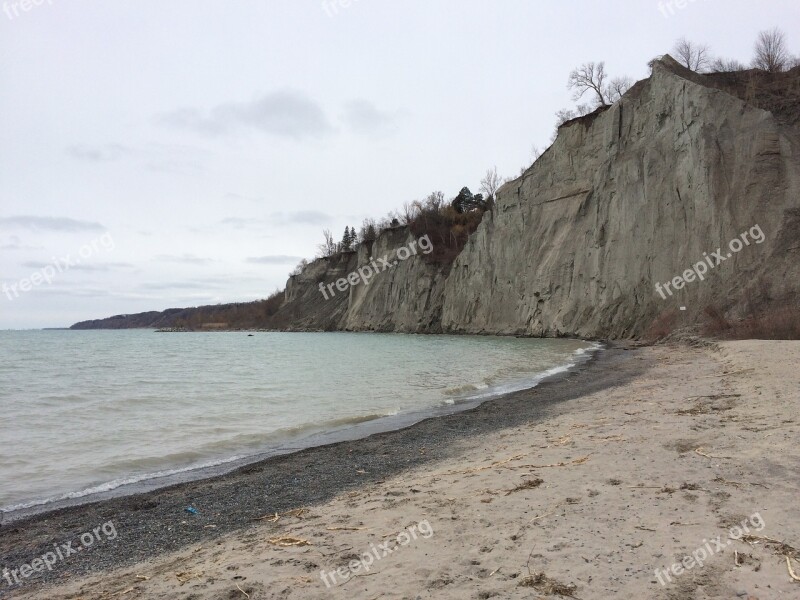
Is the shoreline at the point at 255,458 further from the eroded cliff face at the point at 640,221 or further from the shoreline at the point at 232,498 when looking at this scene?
the eroded cliff face at the point at 640,221

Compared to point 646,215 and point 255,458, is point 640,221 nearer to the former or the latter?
point 646,215

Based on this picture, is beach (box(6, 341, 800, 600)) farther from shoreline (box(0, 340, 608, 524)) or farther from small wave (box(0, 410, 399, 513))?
small wave (box(0, 410, 399, 513))

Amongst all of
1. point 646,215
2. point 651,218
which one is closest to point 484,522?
point 651,218

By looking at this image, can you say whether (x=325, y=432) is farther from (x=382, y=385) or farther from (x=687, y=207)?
(x=687, y=207)

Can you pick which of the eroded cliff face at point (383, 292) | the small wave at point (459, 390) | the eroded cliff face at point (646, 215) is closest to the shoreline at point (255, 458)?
the small wave at point (459, 390)

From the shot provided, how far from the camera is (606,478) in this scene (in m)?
5.18

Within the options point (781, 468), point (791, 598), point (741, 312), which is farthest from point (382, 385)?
point (741, 312)

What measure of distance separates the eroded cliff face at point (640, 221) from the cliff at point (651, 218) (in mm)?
81

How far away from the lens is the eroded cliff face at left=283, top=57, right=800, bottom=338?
27.2 metres

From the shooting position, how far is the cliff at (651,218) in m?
27.2

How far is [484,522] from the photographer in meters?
4.45

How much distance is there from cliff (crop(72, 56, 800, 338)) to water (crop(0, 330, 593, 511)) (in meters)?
10.8

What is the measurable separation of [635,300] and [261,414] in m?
28.3

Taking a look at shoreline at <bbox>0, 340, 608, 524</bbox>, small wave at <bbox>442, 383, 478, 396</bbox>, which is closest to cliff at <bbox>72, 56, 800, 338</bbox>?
small wave at <bbox>442, 383, 478, 396</bbox>
